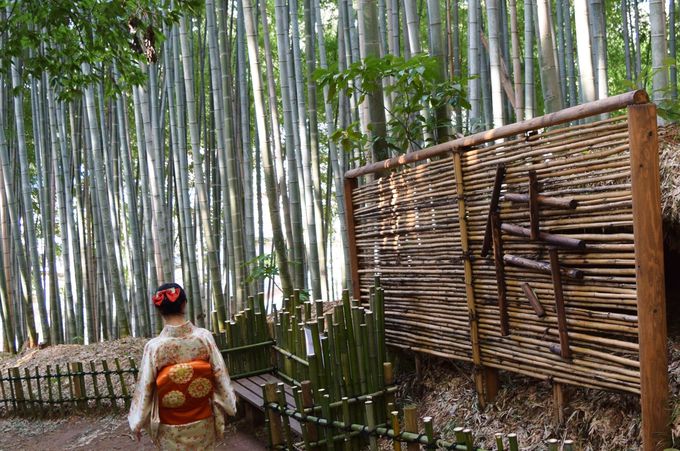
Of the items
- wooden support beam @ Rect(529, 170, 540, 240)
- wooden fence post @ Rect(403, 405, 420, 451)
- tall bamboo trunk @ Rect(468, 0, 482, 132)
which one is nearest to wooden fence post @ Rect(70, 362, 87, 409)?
wooden fence post @ Rect(403, 405, 420, 451)

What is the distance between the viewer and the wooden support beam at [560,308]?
8.17 ft

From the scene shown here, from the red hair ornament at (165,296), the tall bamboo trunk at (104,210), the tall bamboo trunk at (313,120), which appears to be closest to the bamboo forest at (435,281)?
the red hair ornament at (165,296)

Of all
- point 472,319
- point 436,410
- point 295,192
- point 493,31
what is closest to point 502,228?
point 472,319

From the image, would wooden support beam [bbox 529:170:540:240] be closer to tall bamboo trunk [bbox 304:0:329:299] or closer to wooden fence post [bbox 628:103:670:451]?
wooden fence post [bbox 628:103:670:451]

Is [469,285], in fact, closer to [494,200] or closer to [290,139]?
[494,200]

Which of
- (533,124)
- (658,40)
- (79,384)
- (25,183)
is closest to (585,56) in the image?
(658,40)

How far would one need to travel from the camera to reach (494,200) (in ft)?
9.28

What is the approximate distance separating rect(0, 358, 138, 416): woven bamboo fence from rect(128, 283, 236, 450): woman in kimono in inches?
90.9

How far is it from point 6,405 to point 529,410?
163 inches

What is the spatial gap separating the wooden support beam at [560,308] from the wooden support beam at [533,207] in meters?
0.12

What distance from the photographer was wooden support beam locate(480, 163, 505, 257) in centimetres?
279

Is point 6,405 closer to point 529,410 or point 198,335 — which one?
point 198,335

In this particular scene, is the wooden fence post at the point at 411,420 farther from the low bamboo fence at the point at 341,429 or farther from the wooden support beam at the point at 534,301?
the wooden support beam at the point at 534,301

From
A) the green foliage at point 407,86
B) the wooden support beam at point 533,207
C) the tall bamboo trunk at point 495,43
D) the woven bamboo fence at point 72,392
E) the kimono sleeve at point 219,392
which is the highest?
the tall bamboo trunk at point 495,43
